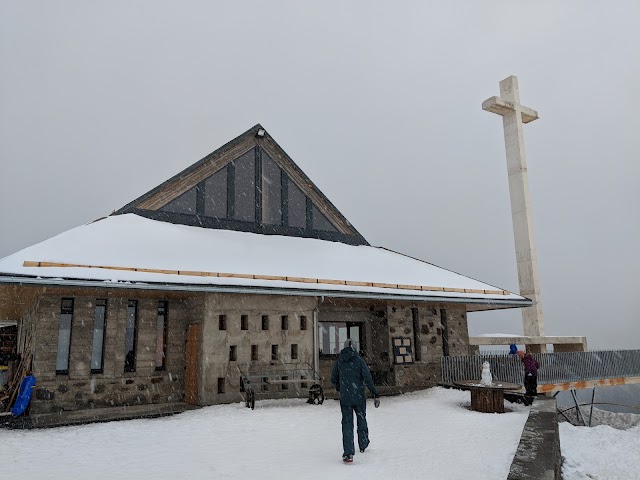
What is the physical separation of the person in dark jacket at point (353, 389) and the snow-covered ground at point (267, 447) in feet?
1.37

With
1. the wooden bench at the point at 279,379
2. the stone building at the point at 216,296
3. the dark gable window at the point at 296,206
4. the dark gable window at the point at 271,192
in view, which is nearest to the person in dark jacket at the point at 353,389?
the wooden bench at the point at 279,379

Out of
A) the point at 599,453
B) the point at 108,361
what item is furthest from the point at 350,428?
the point at 108,361

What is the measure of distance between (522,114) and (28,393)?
23.7m

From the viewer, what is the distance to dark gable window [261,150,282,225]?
17.2m

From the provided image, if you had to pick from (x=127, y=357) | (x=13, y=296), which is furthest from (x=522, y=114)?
(x=13, y=296)

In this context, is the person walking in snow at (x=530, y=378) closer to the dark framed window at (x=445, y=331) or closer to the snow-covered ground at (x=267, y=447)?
the snow-covered ground at (x=267, y=447)

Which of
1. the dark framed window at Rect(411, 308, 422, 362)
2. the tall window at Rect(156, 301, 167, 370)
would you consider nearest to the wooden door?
the tall window at Rect(156, 301, 167, 370)

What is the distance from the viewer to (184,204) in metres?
15.7

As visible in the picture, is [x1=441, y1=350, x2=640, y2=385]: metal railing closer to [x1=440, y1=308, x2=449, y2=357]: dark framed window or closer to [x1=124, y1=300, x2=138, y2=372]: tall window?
[x1=440, y1=308, x2=449, y2=357]: dark framed window

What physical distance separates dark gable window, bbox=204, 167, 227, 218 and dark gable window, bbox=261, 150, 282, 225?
1478mm

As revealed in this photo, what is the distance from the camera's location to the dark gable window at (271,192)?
17.2 m

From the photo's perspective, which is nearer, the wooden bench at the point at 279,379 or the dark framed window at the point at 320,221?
the wooden bench at the point at 279,379

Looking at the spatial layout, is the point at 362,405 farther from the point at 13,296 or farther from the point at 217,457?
the point at 13,296

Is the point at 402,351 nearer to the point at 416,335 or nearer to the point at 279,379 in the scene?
the point at 416,335
